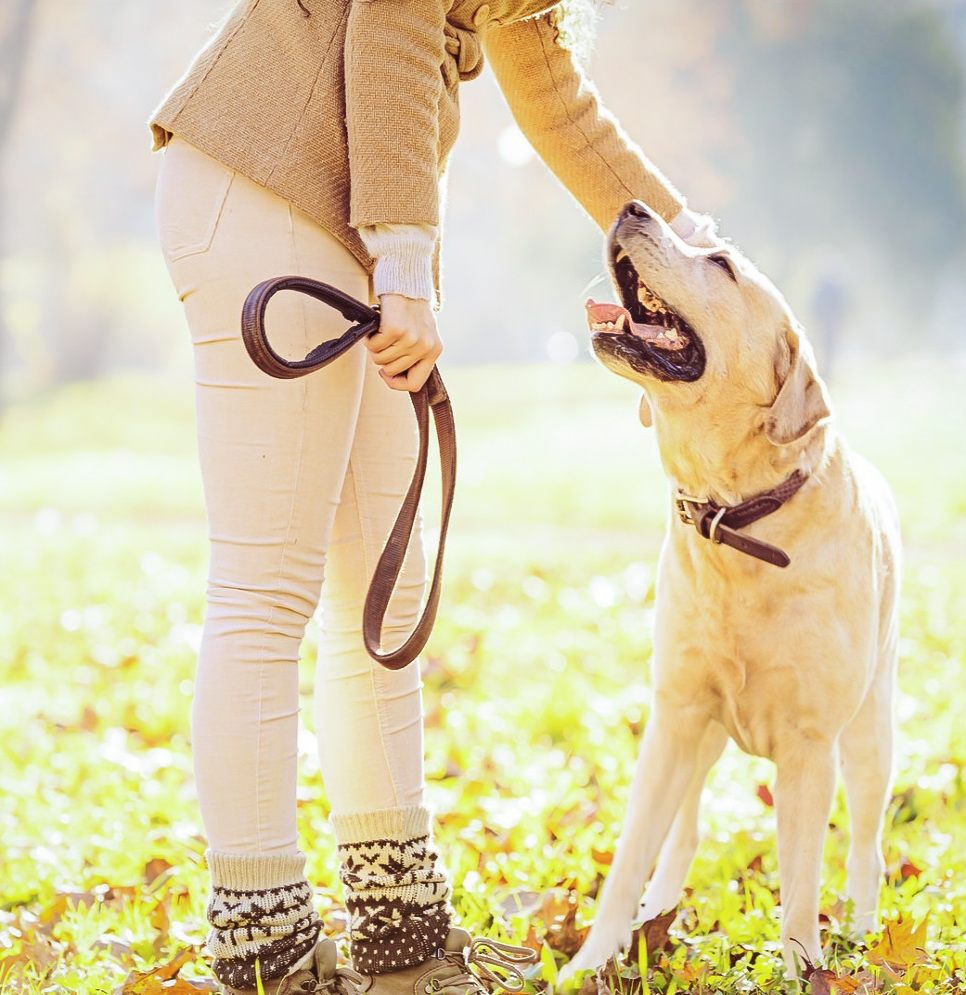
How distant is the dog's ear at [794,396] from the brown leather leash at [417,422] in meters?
0.66

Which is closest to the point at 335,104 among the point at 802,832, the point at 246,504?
the point at 246,504

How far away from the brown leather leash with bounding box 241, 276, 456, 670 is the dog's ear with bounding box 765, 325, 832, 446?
0.66 metres

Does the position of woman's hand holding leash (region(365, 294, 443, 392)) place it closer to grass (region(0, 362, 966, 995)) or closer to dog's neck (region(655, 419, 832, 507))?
dog's neck (region(655, 419, 832, 507))

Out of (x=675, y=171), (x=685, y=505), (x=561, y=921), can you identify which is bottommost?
(x=561, y=921)

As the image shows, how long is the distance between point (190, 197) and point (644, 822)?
57.8 inches

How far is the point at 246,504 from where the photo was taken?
1.89 m

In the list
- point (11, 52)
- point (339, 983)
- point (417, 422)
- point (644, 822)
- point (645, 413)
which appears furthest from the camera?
point (11, 52)

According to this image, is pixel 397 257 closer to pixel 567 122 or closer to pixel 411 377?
pixel 411 377

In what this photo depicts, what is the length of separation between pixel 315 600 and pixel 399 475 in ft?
0.93

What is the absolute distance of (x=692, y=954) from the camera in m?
2.30

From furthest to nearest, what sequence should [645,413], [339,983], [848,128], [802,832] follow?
[848,128]
[645,413]
[802,832]
[339,983]

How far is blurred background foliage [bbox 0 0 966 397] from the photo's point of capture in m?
20.0

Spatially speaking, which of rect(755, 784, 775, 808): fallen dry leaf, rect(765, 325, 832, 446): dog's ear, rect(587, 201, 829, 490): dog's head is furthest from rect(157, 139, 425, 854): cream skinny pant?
rect(755, 784, 775, 808): fallen dry leaf

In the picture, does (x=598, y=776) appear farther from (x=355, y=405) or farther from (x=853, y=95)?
(x=853, y=95)
